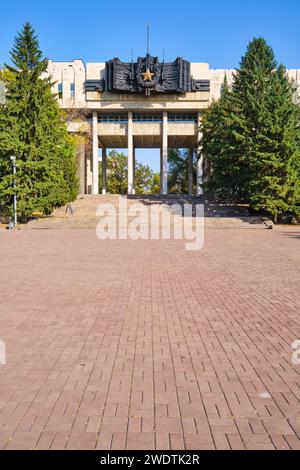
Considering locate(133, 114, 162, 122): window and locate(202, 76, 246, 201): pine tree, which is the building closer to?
locate(133, 114, 162, 122): window

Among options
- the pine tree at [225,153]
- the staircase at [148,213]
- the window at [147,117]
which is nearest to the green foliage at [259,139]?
the pine tree at [225,153]

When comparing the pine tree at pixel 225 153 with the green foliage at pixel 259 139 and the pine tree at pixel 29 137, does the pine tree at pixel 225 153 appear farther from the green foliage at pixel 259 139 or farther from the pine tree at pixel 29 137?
the pine tree at pixel 29 137

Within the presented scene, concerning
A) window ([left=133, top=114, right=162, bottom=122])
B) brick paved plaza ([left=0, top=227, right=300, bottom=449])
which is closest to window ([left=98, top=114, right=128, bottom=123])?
window ([left=133, top=114, right=162, bottom=122])

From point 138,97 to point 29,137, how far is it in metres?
27.1

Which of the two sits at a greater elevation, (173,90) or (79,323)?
(173,90)

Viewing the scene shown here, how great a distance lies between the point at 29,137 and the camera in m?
30.2

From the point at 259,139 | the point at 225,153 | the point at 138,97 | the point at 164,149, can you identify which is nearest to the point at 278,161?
the point at 259,139

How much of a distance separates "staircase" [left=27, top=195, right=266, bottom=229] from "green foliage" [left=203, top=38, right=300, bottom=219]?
1.78m

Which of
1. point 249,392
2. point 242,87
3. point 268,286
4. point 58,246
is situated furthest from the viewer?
point 242,87

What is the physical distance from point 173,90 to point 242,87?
1794cm

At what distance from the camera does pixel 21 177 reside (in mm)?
29672

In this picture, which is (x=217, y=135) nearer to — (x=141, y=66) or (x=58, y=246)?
(x=141, y=66)

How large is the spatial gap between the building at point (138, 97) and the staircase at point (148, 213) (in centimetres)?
1118
